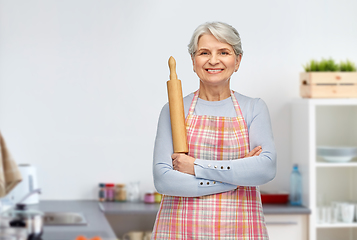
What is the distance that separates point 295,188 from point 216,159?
5.10 feet

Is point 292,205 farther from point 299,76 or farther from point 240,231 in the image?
point 240,231

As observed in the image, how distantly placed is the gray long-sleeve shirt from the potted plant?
4.57 ft

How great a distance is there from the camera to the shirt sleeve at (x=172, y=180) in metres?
1.44

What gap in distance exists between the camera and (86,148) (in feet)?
9.75

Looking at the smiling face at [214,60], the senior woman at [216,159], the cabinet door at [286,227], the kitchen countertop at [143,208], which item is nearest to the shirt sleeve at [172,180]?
the senior woman at [216,159]

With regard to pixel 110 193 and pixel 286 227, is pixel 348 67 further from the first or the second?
pixel 110 193

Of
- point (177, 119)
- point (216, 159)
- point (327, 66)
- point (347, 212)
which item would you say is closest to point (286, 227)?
point (347, 212)

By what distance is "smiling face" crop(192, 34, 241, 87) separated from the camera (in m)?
1.46

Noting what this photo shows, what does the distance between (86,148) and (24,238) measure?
56.3 inches

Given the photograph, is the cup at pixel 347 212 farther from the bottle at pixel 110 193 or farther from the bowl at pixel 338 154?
the bottle at pixel 110 193

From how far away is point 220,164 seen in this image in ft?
4.76

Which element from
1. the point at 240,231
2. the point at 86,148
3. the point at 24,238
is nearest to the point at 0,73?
the point at 86,148

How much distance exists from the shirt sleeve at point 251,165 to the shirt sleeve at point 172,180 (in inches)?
1.0

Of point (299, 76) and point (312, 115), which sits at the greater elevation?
point (299, 76)
